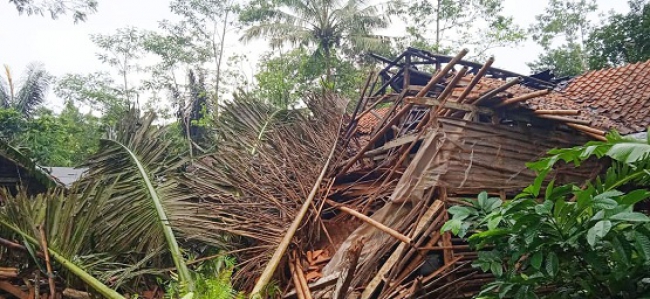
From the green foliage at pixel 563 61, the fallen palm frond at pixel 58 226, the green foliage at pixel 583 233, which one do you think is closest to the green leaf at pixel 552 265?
the green foliage at pixel 583 233

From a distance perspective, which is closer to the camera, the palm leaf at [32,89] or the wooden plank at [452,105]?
the wooden plank at [452,105]

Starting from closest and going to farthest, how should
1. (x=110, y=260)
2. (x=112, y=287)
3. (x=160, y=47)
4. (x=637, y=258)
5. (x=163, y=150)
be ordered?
(x=637, y=258) → (x=112, y=287) → (x=110, y=260) → (x=163, y=150) → (x=160, y=47)

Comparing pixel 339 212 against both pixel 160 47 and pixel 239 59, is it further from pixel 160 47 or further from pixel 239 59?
pixel 160 47

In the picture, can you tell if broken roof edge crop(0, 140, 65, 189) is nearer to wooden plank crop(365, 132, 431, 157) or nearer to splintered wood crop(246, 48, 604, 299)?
splintered wood crop(246, 48, 604, 299)

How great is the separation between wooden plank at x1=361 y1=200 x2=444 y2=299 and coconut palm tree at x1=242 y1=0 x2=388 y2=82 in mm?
13215

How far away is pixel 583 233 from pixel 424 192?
5.74 ft

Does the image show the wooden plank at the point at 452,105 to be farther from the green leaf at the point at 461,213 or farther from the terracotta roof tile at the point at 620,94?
the terracotta roof tile at the point at 620,94

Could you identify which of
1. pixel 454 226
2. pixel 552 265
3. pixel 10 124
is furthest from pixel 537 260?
pixel 10 124

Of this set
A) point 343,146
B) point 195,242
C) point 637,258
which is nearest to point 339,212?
point 343,146

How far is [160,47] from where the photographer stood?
64.3ft

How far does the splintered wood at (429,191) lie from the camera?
3.57 m

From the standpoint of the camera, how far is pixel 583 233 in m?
2.19

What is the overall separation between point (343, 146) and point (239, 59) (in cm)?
1299

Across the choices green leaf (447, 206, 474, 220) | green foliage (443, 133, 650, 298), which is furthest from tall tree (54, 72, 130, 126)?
green foliage (443, 133, 650, 298)
